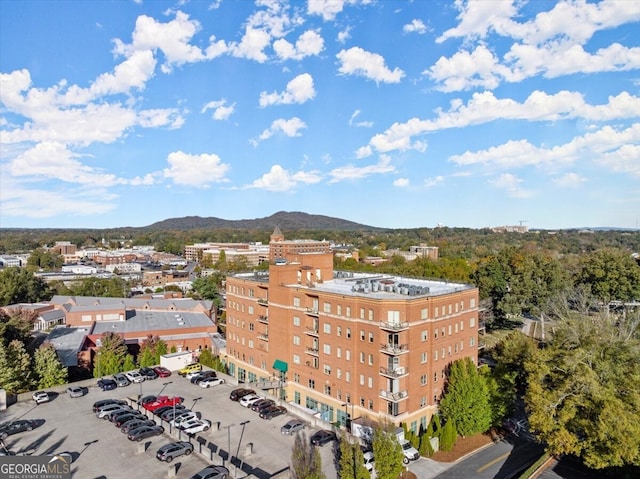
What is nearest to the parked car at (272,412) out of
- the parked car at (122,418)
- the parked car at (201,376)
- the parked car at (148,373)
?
the parked car at (122,418)

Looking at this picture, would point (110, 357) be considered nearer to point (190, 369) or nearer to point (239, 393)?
point (190, 369)

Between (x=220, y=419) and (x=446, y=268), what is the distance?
262 feet

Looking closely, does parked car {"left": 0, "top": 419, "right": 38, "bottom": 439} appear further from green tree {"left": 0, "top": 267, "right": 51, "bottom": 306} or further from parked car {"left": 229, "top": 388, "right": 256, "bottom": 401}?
green tree {"left": 0, "top": 267, "right": 51, "bottom": 306}

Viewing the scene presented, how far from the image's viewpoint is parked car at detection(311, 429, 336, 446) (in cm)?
3800

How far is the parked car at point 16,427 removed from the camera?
37.1 m

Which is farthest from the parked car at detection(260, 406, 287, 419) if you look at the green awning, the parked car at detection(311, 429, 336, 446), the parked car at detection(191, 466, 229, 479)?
the parked car at detection(191, 466, 229, 479)

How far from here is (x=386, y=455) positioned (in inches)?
1241

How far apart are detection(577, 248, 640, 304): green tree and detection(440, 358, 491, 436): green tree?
198 feet

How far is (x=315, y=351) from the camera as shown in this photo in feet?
160

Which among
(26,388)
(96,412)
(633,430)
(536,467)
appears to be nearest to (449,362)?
(536,467)

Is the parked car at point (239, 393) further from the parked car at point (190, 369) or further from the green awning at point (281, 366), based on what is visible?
the parked car at point (190, 369)

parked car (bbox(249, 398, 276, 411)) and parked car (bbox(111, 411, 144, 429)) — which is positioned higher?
parked car (bbox(111, 411, 144, 429))

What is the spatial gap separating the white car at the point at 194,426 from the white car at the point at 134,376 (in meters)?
16.3

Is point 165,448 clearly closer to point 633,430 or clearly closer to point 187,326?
point 633,430
